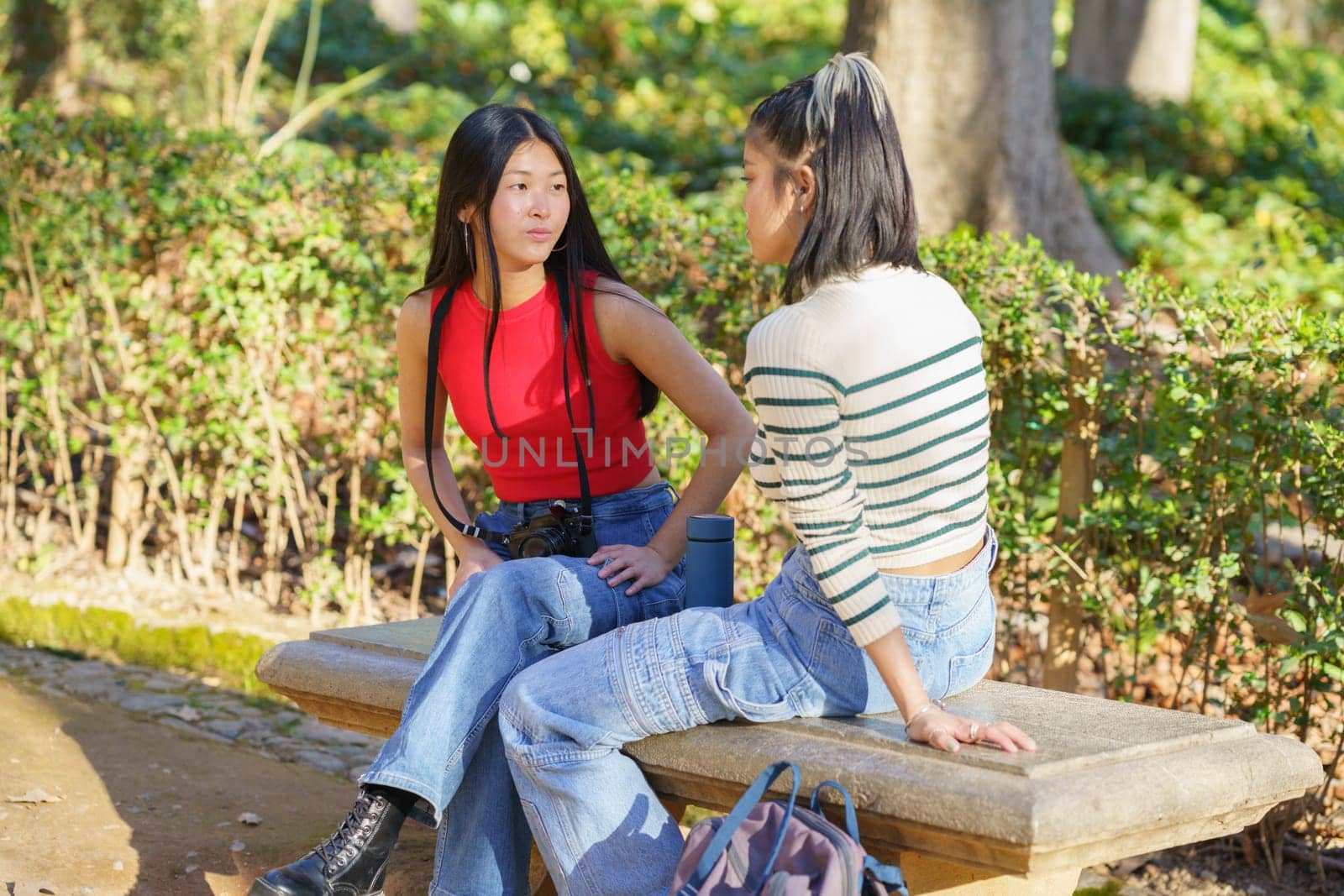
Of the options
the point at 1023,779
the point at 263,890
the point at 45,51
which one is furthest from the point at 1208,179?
the point at 263,890

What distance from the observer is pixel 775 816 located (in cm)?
226

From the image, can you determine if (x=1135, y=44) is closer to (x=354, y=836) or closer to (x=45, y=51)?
(x=45, y=51)

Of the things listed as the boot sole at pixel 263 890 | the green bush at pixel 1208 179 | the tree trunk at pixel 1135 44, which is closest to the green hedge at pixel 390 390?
the boot sole at pixel 263 890

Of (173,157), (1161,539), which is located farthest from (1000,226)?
(173,157)

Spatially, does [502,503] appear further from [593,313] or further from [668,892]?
[668,892]

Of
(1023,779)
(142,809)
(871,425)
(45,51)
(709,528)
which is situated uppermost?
(45,51)

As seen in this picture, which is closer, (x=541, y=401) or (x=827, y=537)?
(x=827, y=537)

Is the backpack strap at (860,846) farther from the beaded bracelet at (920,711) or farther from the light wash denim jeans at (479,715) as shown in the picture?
the light wash denim jeans at (479,715)

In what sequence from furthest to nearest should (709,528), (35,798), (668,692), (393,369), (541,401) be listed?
1. (393,369)
2. (35,798)
3. (541,401)
4. (709,528)
5. (668,692)

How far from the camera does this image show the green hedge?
3514 mm

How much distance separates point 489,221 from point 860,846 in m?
1.68

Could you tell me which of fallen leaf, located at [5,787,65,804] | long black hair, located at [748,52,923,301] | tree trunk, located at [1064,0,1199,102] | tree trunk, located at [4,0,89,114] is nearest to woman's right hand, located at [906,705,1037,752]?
Answer: long black hair, located at [748,52,923,301]

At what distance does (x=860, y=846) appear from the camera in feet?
7.40

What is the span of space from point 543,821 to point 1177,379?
6.43 ft
